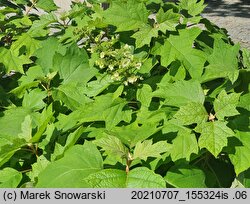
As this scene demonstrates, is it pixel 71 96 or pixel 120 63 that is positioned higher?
pixel 120 63

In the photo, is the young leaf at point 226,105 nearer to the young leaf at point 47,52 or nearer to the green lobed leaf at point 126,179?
the green lobed leaf at point 126,179

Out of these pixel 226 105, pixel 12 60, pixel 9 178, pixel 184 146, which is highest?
pixel 226 105

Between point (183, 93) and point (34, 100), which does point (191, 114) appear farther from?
Answer: point (34, 100)

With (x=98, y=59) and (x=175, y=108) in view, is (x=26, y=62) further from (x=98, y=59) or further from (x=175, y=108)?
(x=175, y=108)

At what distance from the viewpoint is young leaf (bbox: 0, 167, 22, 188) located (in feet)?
5.03

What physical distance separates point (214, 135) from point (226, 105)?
128 mm

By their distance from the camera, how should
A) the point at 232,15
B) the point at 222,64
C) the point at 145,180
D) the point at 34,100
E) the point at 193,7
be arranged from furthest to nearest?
the point at 232,15 < the point at 193,7 < the point at 34,100 < the point at 222,64 < the point at 145,180

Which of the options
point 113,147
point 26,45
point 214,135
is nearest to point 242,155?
point 214,135

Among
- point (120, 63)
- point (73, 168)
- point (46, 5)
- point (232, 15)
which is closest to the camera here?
point (73, 168)

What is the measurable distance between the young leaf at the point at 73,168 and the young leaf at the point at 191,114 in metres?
0.29

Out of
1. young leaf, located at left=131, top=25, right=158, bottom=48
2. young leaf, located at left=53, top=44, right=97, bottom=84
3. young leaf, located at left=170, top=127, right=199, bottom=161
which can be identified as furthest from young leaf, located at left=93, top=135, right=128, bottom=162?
young leaf, located at left=53, top=44, right=97, bottom=84

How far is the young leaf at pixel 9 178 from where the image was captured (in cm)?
153

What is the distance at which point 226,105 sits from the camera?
147 centimetres

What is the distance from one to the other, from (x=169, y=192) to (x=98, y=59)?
71 centimetres
